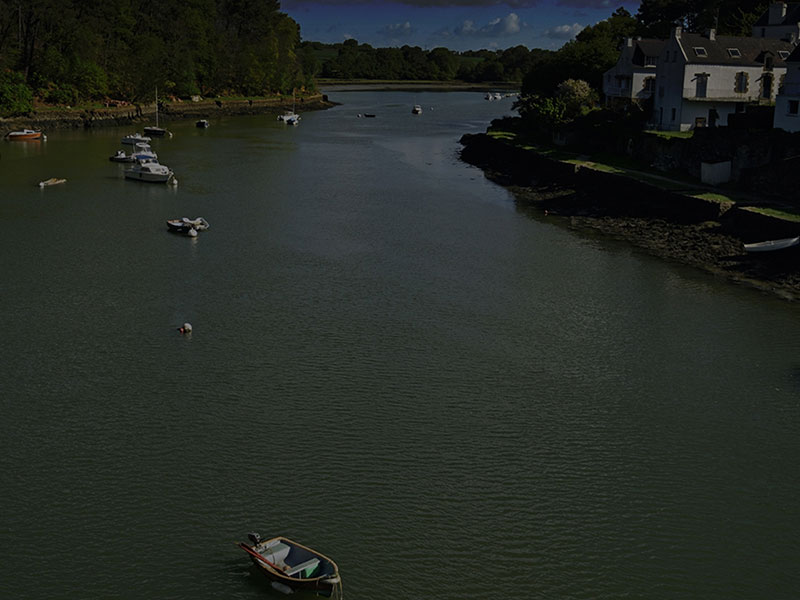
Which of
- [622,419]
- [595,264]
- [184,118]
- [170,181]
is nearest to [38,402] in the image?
[622,419]

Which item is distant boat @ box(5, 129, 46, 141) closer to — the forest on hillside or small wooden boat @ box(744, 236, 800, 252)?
the forest on hillside

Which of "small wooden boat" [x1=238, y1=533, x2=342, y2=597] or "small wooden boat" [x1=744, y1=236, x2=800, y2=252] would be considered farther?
"small wooden boat" [x1=744, y1=236, x2=800, y2=252]

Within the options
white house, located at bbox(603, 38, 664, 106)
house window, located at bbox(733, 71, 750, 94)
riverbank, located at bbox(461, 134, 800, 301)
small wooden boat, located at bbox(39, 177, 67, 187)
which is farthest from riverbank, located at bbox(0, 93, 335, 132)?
house window, located at bbox(733, 71, 750, 94)

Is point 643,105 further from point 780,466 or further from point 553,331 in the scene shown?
point 780,466

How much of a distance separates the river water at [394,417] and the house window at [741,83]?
23.8 m

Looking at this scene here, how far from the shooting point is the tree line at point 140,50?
10188 centimetres

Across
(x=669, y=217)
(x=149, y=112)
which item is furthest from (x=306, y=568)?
(x=149, y=112)

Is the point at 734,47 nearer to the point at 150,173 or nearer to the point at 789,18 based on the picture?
the point at 789,18

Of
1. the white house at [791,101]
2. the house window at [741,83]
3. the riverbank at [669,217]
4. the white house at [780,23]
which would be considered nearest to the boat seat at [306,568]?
Result: the riverbank at [669,217]

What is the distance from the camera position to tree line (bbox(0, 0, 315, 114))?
102 metres

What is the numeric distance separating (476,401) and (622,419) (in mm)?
4285

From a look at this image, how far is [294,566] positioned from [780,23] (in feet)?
232

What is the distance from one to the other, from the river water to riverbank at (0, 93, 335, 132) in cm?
5783

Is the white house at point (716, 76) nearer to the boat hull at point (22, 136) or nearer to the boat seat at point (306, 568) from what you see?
the boat seat at point (306, 568)
